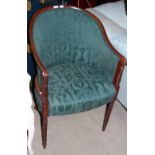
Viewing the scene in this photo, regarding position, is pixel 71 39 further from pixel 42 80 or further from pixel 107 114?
pixel 107 114

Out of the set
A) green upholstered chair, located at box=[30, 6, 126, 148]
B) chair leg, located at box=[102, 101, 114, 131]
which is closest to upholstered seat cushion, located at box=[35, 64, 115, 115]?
green upholstered chair, located at box=[30, 6, 126, 148]

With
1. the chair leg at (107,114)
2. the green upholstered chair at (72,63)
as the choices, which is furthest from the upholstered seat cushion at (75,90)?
the chair leg at (107,114)

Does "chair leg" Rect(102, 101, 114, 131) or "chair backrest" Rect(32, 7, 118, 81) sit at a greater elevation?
"chair backrest" Rect(32, 7, 118, 81)

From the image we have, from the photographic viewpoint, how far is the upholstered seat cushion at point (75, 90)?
6.02 feet

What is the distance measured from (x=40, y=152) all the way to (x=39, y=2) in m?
1.12

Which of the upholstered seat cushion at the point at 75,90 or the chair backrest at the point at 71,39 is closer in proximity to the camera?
the upholstered seat cushion at the point at 75,90

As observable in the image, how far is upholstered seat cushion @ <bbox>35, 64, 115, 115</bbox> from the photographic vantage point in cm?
184

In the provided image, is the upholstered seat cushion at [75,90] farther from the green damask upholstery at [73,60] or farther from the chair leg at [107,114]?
the chair leg at [107,114]

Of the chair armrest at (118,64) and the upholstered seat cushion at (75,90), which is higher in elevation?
the chair armrest at (118,64)

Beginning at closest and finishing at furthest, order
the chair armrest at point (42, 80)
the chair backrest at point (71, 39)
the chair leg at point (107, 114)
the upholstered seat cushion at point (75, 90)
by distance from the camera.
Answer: the chair armrest at point (42, 80)
the upholstered seat cushion at point (75, 90)
the chair backrest at point (71, 39)
the chair leg at point (107, 114)

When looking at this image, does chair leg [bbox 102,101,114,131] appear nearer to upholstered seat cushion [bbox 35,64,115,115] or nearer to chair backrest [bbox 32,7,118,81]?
upholstered seat cushion [bbox 35,64,115,115]

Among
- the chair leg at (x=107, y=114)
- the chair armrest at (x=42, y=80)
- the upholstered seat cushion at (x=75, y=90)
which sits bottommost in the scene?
the chair leg at (x=107, y=114)
